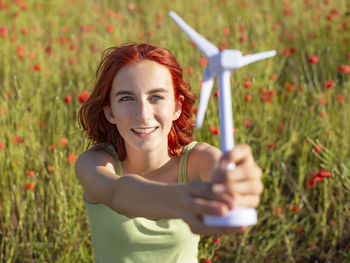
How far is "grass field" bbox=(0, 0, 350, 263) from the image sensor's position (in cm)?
225

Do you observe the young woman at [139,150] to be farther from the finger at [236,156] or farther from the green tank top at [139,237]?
the finger at [236,156]

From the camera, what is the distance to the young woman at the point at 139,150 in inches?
59.2

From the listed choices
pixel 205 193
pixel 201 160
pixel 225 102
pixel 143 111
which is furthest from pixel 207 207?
pixel 201 160

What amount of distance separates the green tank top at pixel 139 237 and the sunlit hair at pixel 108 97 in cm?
9

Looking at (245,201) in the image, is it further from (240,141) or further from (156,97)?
(240,141)

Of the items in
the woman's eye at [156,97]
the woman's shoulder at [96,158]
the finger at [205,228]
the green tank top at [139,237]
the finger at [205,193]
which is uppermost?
the woman's eye at [156,97]

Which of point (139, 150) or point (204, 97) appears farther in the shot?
point (139, 150)

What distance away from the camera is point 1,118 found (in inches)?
100

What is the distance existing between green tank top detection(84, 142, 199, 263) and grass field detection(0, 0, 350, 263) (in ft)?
1.06

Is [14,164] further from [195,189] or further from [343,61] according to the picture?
[343,61]

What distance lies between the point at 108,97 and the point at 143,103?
0.78ft

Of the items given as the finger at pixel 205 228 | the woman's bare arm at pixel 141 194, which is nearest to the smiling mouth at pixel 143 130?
the woman's bare arm at pixel 141 194

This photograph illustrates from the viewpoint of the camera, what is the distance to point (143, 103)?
1.48m

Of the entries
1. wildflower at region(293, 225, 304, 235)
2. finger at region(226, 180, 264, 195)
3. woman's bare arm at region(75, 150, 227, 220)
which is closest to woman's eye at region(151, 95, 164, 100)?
woman's bare arm at region(75, 150, 227, 220)
